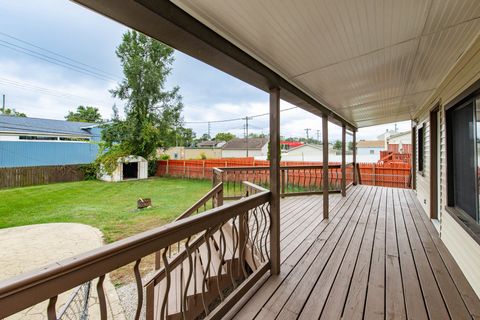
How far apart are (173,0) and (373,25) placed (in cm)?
134

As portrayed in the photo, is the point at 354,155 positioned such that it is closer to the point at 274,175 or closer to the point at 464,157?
the point at 464,157

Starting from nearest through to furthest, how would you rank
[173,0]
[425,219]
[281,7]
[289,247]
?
1. [173,0]
2. [281,7]
3. [289,247]
4. [425,219]

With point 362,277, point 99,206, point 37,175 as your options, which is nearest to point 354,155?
point 362,277

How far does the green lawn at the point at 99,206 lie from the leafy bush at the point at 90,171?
10.4ft

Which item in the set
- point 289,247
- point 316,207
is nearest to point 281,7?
point 289,247

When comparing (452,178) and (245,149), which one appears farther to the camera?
(245,149)

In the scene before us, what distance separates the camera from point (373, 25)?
5.09ft

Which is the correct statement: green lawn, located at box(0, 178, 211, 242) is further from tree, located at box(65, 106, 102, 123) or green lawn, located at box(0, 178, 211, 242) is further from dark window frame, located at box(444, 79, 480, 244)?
tree, located at box(65, 106, 102, 123)

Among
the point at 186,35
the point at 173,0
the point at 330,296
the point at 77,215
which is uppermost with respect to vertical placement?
the point at 173,0

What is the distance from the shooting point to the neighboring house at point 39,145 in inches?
547

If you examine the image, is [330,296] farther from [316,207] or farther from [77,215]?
[77,215]

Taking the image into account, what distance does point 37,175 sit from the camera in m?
12.6

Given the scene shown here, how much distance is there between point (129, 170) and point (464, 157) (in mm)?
16892

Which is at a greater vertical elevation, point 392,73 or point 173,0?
point 392,73
